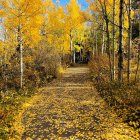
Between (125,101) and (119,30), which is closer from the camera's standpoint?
(125,101)

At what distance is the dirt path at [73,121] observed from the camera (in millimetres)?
7414

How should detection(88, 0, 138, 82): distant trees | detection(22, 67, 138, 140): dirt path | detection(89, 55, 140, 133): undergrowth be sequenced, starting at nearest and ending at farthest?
detection(22, 67, 138, 140): dirt path → detection(89, 55, 140, 133): undergrowth → detection(88, 0, 138, 82): distant trees

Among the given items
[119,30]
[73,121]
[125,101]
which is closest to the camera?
[73,121]

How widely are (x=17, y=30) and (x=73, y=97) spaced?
5740 mm

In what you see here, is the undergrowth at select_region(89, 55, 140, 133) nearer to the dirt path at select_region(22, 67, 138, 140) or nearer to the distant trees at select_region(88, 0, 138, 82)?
the dirt path at select_region(22, 67, 138, 140)

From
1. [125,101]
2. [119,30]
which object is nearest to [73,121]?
[125,101]

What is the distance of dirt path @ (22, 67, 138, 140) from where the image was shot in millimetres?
7414

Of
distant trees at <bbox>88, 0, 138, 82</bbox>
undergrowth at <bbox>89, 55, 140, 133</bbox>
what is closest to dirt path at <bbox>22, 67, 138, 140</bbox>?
undergrowth at <bbox>89, 55, 140, 133</bbox>

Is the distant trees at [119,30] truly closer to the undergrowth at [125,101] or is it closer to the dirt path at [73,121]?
the undergrowth at [125,101]

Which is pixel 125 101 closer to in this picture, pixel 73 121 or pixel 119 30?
pixel 73 121

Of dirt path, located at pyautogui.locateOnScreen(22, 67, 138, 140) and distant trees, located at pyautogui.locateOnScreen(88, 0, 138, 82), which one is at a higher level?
distant trees, located at pyautogui.locateOnScreen(88, 0, 138, 82)

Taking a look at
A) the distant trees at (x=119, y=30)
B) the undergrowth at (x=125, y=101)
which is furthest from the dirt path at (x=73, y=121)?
the distant trees at (x=119, y=30)

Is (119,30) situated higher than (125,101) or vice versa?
(119,30)

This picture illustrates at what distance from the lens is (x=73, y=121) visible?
8.80 metres
